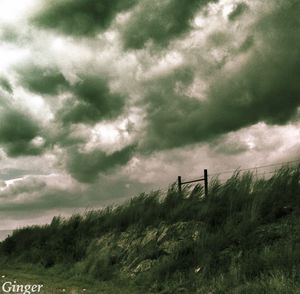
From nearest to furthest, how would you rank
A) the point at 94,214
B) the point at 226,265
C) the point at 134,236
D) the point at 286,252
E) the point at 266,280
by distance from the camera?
the point at 266,280, the point at 286,252, the point at 226,265, the point at 134,236, the point at 94,214

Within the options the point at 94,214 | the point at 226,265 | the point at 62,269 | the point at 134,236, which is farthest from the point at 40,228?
the point at 226,265

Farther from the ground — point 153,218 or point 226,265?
point 153,218

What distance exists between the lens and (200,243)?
39.1 feet

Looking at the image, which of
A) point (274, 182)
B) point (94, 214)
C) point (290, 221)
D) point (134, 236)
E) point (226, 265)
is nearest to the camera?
point (226, 265)

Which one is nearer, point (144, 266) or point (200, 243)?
point (200, 243)

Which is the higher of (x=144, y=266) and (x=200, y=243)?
(x=200, y=243)

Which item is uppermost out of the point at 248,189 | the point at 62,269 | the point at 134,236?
the point at 248,189

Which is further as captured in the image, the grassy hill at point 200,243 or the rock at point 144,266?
the rock at point 144,266

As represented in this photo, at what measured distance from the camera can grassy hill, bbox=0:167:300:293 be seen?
9406mm

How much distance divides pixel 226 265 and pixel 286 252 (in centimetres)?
172

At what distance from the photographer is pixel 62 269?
1720 centimetres

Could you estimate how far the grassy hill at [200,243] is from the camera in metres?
9.41

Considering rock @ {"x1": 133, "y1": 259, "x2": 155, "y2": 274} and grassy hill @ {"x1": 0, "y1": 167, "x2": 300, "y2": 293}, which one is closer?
grassy hill @ {"x1": 0, "y1": 167, "x2": 300, "y2": 293}

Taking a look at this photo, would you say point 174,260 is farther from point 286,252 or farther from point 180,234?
point 286,252
